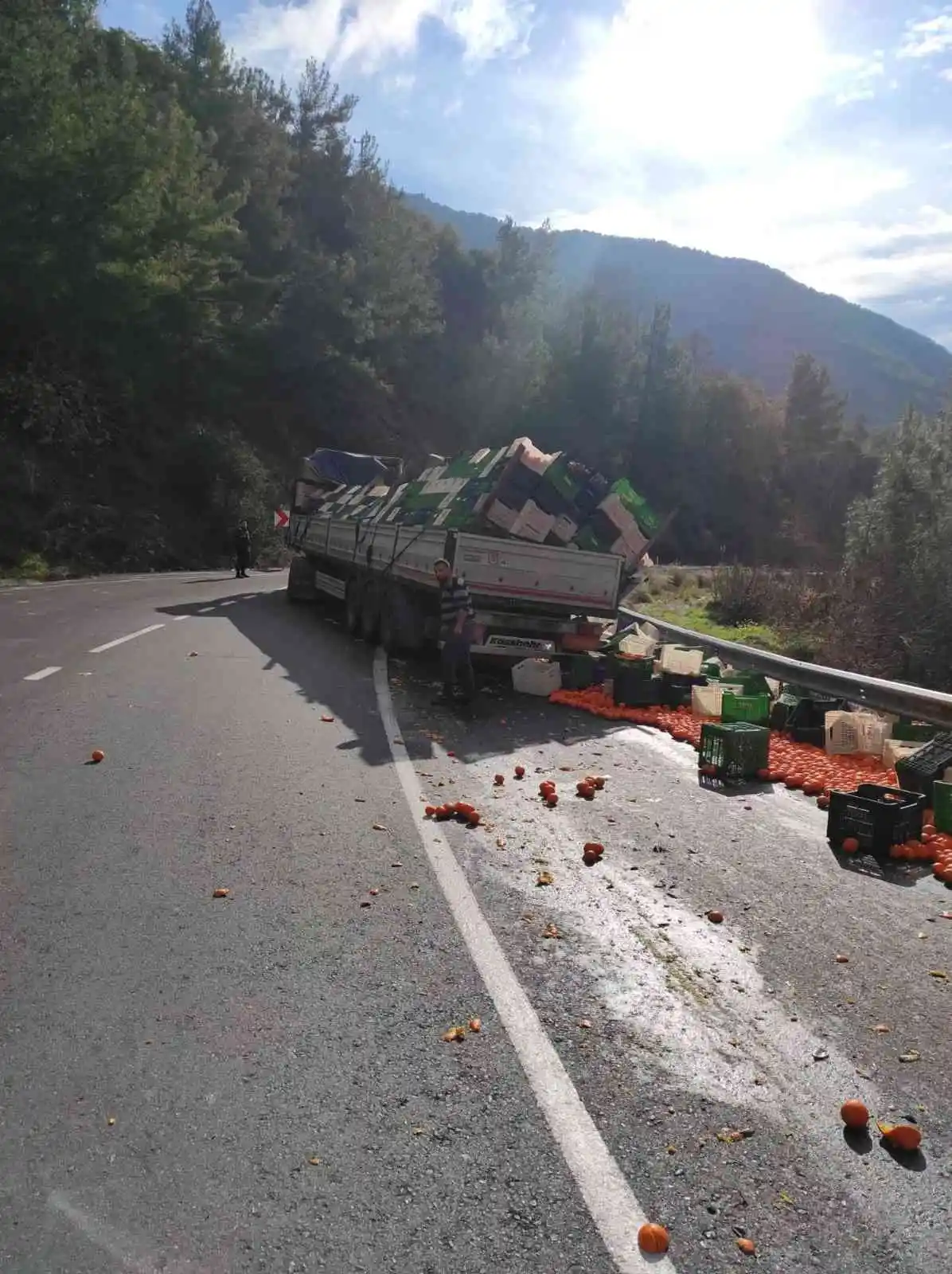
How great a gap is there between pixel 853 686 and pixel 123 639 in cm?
1044

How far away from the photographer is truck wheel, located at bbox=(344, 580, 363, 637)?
17.0m

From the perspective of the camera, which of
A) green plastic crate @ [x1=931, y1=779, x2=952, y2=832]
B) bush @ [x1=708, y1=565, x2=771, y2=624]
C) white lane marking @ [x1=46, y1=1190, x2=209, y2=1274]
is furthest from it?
bush @ [x1=708, y1=565, x2=771, y2=624]

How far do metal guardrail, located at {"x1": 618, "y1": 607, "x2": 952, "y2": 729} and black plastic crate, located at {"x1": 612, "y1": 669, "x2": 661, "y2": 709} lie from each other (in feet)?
4.85

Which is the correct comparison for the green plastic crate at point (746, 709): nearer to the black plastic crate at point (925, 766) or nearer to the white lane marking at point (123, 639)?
the black plastic crate at point (925, 766)

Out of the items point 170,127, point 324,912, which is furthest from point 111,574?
point 324,912

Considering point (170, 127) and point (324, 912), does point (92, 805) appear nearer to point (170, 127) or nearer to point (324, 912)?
point (324, 912)

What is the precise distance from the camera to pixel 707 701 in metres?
10.5

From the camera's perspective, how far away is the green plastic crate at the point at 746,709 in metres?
9.73

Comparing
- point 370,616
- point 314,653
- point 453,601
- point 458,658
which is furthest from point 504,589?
point 370,616

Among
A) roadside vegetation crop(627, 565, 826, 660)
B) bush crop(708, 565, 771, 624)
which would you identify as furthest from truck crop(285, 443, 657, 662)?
bush crop(708, 565, 771, 624)

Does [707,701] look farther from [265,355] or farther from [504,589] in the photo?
[265,355]

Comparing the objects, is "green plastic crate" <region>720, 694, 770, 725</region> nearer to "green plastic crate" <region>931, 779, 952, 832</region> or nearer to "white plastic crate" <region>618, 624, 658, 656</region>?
"green plastic crate" <region>931, 779, 952, 832</region>

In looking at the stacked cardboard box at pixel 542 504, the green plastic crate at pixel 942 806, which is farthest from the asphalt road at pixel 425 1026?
the stacked cardboard box at pixel 542 504

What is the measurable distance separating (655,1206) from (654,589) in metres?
30.6
